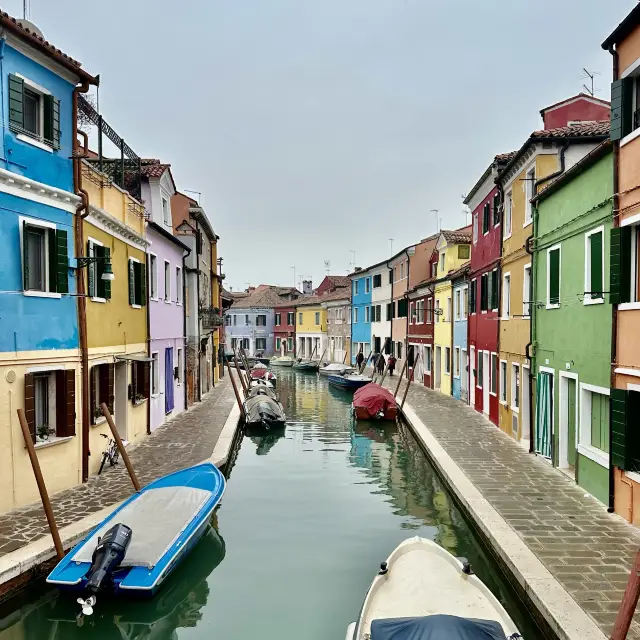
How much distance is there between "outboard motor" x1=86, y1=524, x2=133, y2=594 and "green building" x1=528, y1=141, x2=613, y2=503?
8.29 m

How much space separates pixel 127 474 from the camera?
1330 centimetres

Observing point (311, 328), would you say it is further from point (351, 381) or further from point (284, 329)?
point (351, 381)

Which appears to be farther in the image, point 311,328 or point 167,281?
point 311,328

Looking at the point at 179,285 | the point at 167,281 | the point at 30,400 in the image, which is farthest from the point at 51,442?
the point at 179,285

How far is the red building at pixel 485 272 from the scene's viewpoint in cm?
1970

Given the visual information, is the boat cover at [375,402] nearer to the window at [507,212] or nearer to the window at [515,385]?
the window at [515,385]

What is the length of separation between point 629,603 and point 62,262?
10.8 meters

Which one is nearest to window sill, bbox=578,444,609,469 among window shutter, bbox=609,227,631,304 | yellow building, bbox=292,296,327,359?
window shutter, bbox=609,227,631,304

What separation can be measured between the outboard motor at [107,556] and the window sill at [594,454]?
8265 mm

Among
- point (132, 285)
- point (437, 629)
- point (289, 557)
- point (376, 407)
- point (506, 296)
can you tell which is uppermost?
point (132, 285)

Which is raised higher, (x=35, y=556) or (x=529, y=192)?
(x=529, y=192)

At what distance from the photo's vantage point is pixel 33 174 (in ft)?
36.1

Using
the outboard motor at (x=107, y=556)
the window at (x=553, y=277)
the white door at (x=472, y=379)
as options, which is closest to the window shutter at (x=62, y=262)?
the outboard motor at (x=107, y=556)

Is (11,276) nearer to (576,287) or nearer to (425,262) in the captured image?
(576,287)
